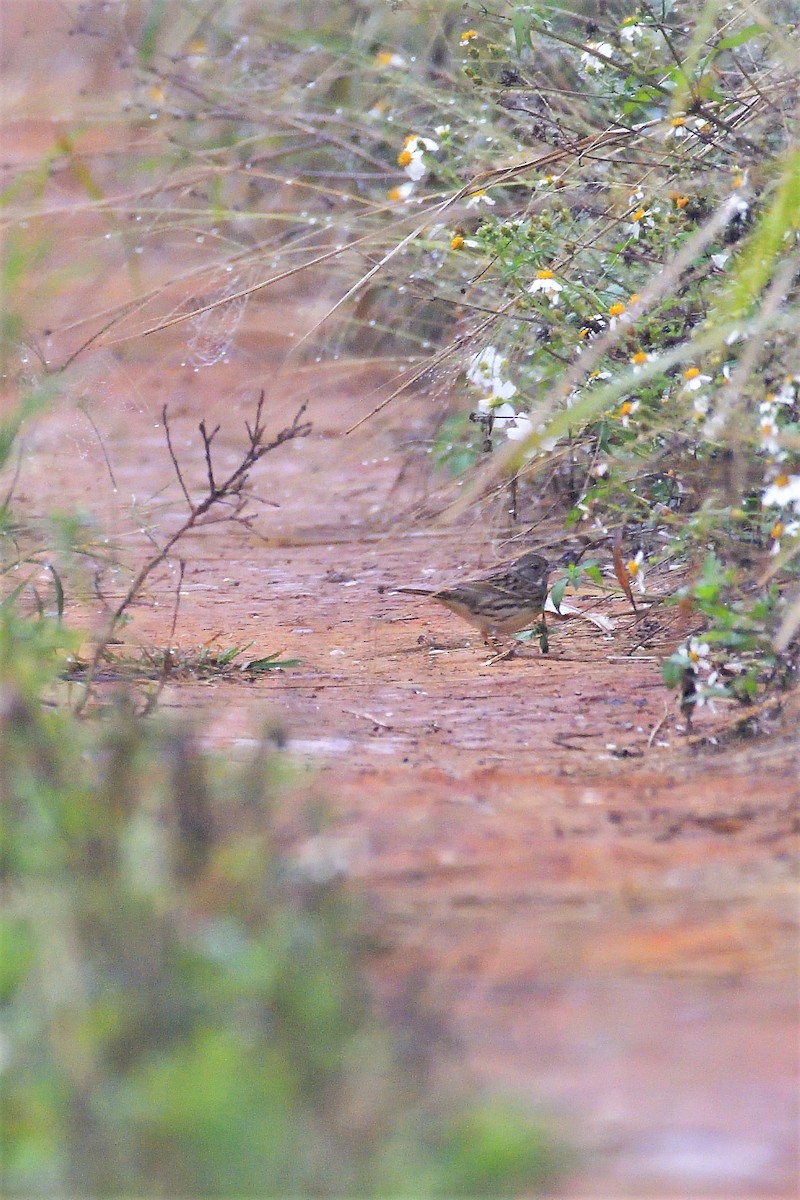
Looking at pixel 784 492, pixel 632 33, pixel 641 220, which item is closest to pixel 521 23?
pixel 632 33

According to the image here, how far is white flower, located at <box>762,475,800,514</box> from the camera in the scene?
3.14 m

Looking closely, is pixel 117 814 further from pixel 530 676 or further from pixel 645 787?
pixel 530 676

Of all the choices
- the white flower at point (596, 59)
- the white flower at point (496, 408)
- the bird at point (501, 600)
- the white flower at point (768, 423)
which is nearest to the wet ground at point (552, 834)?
the bird at point (501, 600)

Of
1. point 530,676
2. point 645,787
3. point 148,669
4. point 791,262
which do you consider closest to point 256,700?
point 148,669

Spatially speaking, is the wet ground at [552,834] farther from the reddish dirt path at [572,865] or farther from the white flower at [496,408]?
the white flower at [496,408]

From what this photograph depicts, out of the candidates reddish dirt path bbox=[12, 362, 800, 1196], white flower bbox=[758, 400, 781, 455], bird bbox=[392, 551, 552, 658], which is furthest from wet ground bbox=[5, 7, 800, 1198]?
white flower bbox=[758, 400, 781, 455]

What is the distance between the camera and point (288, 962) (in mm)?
1937

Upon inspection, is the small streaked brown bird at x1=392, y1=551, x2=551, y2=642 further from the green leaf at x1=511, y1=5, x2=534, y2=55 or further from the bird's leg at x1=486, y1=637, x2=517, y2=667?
the green leaf at x1=511, y1=5, x2=534, y2=55

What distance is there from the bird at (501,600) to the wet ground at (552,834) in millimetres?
107

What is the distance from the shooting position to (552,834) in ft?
8.82

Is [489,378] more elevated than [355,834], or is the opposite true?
[489,378]

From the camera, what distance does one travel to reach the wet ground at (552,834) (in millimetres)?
1903

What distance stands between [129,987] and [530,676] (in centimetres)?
266

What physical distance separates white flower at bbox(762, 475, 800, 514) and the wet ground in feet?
1.56
